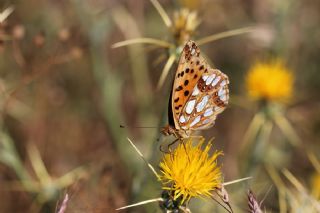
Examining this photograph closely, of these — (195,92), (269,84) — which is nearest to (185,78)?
(195,92)

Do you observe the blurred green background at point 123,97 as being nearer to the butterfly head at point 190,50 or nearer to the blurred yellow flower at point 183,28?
the blurred yellow flower at point 183,28

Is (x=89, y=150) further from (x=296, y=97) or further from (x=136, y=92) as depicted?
(x=296, y=97)

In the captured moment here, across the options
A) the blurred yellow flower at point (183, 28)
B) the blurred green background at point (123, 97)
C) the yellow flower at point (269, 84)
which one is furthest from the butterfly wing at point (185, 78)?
the yellow flower at point (269, 84)

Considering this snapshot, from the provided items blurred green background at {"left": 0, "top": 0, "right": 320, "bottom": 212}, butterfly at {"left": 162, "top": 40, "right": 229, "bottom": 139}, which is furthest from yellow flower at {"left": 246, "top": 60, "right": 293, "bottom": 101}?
butterfly at {"left": 162, "top": 40, "right": 229, "bottom": 139}

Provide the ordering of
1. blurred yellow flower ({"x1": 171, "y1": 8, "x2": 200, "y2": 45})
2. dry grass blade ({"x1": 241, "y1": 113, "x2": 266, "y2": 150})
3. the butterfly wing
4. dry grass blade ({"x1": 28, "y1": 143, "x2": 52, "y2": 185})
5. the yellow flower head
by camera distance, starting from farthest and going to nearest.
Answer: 1. dry grass blade ({"x1": 241, "y1": 113, "x2": 266, "y2": 150})
2. dry grass blade ({"x1": 28, "y1": 143, "x2": 52, "y2": 185})
3. blurred yellow flower ({"x1": 171, "y1": 8, "x2": 200, "y2": 45})
4. the butterfly wing
5. the yellow flower head

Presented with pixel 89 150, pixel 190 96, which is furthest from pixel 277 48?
pixel 190 96

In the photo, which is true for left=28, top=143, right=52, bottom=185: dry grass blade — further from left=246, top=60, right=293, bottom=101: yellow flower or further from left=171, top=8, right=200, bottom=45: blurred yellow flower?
left=246, top=60, right=293, bottom=101: yellow flower

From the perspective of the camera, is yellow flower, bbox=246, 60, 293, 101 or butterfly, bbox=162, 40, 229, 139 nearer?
butterfly, bbox=162, 40, 229, 139
